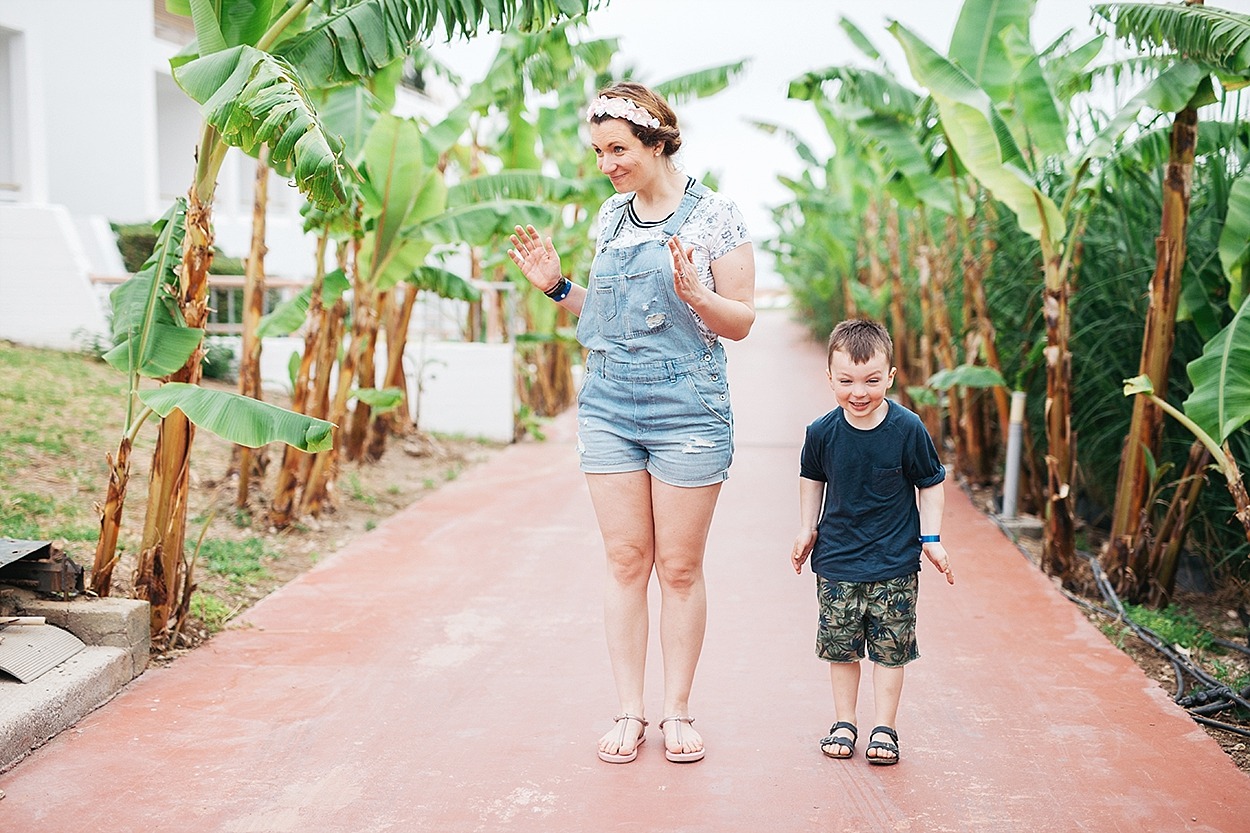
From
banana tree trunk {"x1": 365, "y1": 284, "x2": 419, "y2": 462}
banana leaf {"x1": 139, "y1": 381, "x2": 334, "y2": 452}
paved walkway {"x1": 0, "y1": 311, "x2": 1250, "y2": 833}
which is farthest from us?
banana tree trunk {"x1": 365, "y1": 284, "x2": 419, "y2": 462}

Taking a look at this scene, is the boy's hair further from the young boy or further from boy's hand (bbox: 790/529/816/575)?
boy's hand (bbox: 790/529/816/575)

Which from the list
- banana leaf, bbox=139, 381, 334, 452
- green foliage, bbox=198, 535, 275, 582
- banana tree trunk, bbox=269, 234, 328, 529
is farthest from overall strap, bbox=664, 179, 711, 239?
banana tree trunk, bbox=269, 234, 328, 529

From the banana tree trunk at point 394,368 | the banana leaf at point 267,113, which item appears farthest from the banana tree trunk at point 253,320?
the banana leaf at point 267,113

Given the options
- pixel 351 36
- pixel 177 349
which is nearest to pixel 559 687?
pixel 177 349

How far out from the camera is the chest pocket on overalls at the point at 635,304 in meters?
3.60

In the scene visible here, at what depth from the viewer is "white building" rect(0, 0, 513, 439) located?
→ 1231cm

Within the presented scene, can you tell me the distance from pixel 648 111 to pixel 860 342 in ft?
3.04

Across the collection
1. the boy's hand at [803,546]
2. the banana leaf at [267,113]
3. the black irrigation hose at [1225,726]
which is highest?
the banana leaf at [267,113]

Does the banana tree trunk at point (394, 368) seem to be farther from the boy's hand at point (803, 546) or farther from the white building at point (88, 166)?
the boy's hand at point (803, 546)

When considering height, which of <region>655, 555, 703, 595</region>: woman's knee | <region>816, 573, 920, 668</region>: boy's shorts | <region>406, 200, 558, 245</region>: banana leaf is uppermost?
<region>406, 200, 558, 245</region>: banana leaf

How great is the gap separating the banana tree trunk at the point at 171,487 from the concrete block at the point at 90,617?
0.28 meters

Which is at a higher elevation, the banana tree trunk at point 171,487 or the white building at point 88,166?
the white building at point 88,166

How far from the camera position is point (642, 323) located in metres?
3.64

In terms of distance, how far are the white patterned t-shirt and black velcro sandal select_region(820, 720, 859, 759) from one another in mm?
1318
